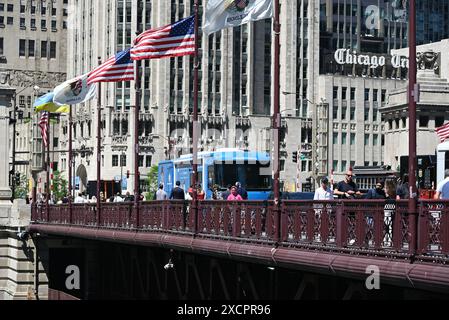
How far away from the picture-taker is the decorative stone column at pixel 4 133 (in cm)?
6228

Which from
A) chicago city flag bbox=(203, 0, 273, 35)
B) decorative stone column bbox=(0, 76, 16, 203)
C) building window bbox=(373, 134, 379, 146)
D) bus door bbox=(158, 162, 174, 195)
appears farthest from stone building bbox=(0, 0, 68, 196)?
chicago city flag bbox=(203, 0, 273, 35)

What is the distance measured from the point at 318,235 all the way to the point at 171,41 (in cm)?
1277

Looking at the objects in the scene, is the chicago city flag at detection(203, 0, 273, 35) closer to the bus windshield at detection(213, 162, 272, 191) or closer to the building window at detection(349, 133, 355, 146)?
the bus windshield at detection(213, 162, 272, 191)

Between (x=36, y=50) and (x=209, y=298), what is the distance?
154 metres

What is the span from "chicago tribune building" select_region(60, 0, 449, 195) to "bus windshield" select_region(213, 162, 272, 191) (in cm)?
8216

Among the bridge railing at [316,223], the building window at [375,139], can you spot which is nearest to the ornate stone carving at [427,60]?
the building window at [375,139]

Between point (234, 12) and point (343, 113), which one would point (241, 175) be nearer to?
point (234, 12)

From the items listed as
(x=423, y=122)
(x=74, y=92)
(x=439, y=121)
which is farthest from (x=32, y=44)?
(x=74, y=92)

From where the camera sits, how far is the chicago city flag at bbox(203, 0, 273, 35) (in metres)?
32.6

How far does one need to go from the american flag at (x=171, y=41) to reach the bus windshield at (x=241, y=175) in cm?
1958

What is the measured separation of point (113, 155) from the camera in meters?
147

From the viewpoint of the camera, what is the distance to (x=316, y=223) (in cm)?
2839

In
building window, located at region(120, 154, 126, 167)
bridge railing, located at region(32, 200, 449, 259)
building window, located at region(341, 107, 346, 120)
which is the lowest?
bridge railing, located at region(32, 200, 449, 259)

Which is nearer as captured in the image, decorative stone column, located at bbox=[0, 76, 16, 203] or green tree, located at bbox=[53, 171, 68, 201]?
decorative stone column, located at bbox=[0, 76, 16, 203]
